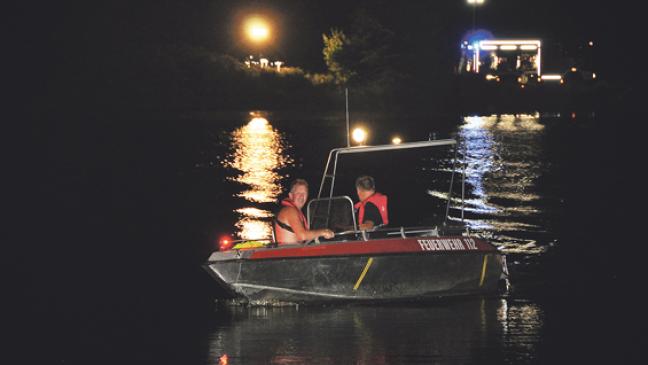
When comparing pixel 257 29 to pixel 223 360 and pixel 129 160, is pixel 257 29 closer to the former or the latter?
pixel 129 160

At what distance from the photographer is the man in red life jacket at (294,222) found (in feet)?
38.7

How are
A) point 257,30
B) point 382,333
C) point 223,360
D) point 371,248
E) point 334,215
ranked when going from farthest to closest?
point 257,30 < point 334,215 < point 371,248 < point 382,333 < point 223,360

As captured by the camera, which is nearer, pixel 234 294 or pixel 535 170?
pixel 234 294

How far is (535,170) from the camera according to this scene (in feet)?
90.8

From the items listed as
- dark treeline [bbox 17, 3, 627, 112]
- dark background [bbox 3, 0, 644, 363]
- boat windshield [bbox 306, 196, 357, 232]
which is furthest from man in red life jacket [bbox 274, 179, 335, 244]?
dark treeline [bbox 17, 3, 627, 112]

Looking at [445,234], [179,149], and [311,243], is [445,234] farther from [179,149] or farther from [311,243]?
[179,149]

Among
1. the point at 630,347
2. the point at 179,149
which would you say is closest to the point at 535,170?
the point at 179,149

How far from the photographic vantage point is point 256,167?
27594 millimetres

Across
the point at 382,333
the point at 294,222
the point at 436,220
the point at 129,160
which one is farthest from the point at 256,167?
the point at 382,333

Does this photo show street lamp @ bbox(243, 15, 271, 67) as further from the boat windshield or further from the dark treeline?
the boat windshield

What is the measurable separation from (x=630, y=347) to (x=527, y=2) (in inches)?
2551

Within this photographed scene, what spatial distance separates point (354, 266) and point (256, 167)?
16061mm

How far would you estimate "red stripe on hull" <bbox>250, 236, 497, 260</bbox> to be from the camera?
11.5 meters

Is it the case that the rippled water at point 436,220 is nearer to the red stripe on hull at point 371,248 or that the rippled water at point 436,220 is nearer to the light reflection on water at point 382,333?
the light reflection on water at point 382,333
